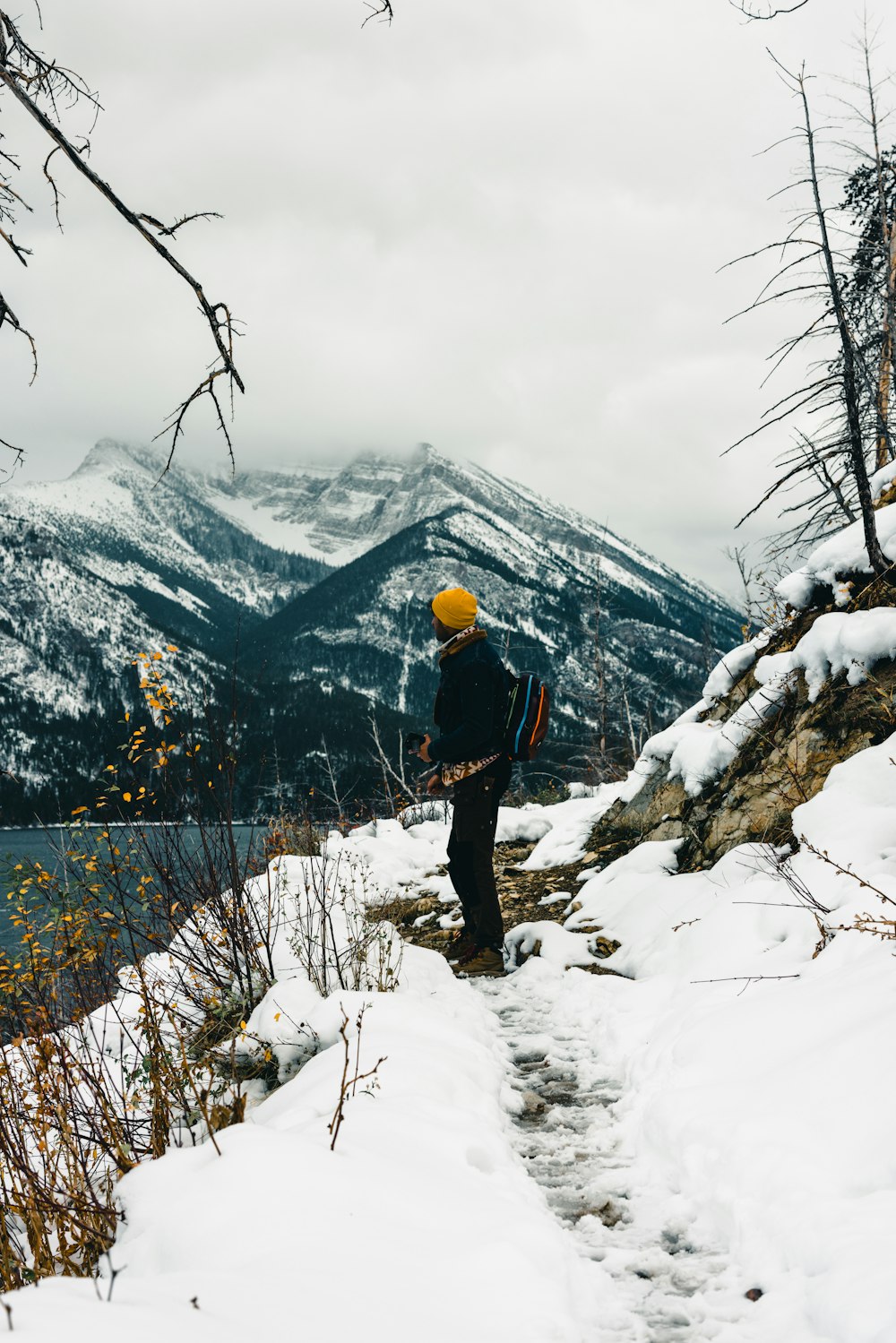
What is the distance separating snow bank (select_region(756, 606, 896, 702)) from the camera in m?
5.16

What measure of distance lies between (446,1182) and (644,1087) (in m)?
1.33

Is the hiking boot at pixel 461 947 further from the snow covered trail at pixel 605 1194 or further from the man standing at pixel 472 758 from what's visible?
the snow covered trail at pixel 605 1194

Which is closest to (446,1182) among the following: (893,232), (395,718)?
(893,232)

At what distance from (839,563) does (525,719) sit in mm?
2916

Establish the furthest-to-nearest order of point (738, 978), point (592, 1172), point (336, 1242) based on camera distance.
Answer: point (738, 978) < point (592, 1172) < point (336, 1242)

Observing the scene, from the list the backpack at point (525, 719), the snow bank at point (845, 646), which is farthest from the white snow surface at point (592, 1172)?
the backpack at point (525, 719)

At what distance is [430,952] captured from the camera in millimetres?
5391

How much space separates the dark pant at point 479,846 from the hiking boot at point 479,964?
0.06 meters

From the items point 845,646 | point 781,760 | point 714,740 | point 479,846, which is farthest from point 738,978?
point 714,740

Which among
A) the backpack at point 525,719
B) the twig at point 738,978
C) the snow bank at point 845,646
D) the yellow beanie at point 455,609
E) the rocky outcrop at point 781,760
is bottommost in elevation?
the twig at point 738,978

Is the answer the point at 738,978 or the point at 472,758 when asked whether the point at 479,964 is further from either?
the point at 738,978

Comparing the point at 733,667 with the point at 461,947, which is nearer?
the point at 461,947

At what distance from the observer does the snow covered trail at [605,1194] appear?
6.52 feet

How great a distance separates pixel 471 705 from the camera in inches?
210
